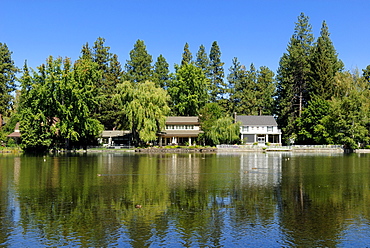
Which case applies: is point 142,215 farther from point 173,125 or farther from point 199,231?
point 173,125

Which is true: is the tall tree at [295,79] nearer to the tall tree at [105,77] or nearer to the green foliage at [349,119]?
the green foliage at [349,119]

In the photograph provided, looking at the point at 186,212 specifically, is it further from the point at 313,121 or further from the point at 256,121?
the point at 256,121

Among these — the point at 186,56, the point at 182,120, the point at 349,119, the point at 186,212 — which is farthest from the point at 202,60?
the point at 186,212

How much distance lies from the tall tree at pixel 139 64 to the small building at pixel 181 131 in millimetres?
18983

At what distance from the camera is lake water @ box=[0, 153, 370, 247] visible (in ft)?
→ 48.5

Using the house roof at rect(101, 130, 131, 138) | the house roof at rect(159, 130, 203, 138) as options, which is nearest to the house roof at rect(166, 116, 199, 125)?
the house roof at rect(159, 130, 203, 138)

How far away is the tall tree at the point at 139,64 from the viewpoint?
10538 centimetres

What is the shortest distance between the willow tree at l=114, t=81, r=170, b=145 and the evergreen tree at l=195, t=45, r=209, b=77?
32.0 metres

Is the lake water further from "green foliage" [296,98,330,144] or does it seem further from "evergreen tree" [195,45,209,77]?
"evergreen tree" [195,45,209,77]

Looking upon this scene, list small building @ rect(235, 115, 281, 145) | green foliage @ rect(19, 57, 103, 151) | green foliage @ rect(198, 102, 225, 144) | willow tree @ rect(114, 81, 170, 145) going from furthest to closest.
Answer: small building @ rect(235, 115, 281, 145)
green foliage @ rect(198, 102, 225, 144)
willow tree @ rect(114, 81, 170, 145)
green foliage @ rect(19, 57, 103, 151)

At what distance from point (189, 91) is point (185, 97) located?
1775mm

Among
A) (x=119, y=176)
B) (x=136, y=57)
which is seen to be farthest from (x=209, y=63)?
(x=119, y=176)

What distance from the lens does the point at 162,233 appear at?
15.5 m

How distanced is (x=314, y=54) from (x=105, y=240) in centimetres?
8396
